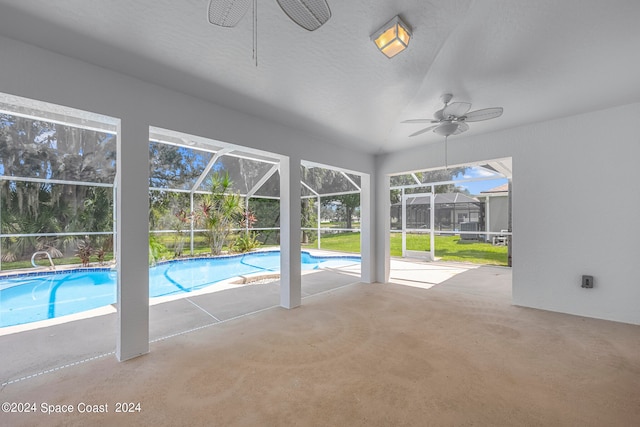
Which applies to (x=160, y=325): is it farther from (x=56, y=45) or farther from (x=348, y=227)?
(x=348, y=227)

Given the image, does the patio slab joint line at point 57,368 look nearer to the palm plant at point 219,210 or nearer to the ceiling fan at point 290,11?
the ceiling fan at point 290,11

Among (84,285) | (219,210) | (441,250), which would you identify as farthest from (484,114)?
(84,285)

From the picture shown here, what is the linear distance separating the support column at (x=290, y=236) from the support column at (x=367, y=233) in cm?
197

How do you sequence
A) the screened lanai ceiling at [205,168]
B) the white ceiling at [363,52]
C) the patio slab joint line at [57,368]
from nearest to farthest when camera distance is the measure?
the white ceiling at [363,52] < the patio slab joint line at [57,368] < the screened lanai ceiling at [205,168]

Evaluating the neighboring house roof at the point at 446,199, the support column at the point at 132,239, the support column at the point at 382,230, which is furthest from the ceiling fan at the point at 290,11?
the neighboring house roof at the point at 446,199

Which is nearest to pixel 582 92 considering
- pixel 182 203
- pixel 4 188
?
pixel 182 203

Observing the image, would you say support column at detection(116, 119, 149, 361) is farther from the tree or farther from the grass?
the tree

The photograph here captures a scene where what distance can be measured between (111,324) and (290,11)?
402cm

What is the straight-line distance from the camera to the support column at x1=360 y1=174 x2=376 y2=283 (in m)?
5.54

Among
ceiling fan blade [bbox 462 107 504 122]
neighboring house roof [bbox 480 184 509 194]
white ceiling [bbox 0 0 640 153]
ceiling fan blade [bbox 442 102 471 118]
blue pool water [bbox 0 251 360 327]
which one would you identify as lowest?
blue pool water [bbox 0 251 360 327]

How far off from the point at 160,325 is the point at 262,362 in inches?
67.1

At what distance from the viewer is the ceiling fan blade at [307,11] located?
1.38m

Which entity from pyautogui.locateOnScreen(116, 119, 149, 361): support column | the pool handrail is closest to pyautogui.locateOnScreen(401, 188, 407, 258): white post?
pyautogui.locateOnScreen(116, 119, 149, 361): support column

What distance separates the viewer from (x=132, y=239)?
8.36 ft
